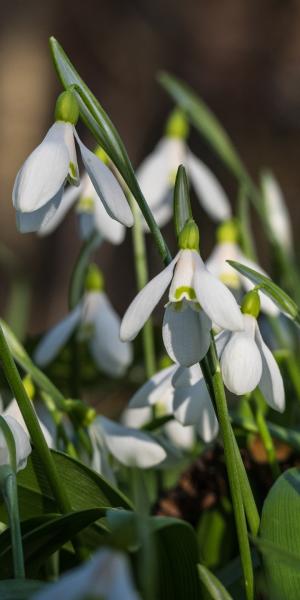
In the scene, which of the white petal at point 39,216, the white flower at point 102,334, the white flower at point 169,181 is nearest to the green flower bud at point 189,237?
the white petal at point 39,216

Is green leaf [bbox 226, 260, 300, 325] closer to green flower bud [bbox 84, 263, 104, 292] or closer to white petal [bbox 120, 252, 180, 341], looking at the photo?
white petal [bbox 120, 252, 180, 341]

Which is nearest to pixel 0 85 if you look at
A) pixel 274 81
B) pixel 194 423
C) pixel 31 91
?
pixel 31 91

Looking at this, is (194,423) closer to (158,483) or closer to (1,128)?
(158,483)

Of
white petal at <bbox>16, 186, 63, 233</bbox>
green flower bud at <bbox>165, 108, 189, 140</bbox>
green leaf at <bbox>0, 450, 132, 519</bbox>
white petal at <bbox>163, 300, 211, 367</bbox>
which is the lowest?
green leaf at <bbox>0, 450, 132, 519</bbox>

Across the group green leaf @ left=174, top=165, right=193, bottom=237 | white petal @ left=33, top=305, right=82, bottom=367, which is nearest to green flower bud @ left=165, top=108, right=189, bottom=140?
white petal @ left=33, top=305, right=82, bottom=367

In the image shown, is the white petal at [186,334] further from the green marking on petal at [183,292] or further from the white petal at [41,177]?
the white petal at [41,177]

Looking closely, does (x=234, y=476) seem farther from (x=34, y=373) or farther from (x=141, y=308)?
(x=34, y=373)
